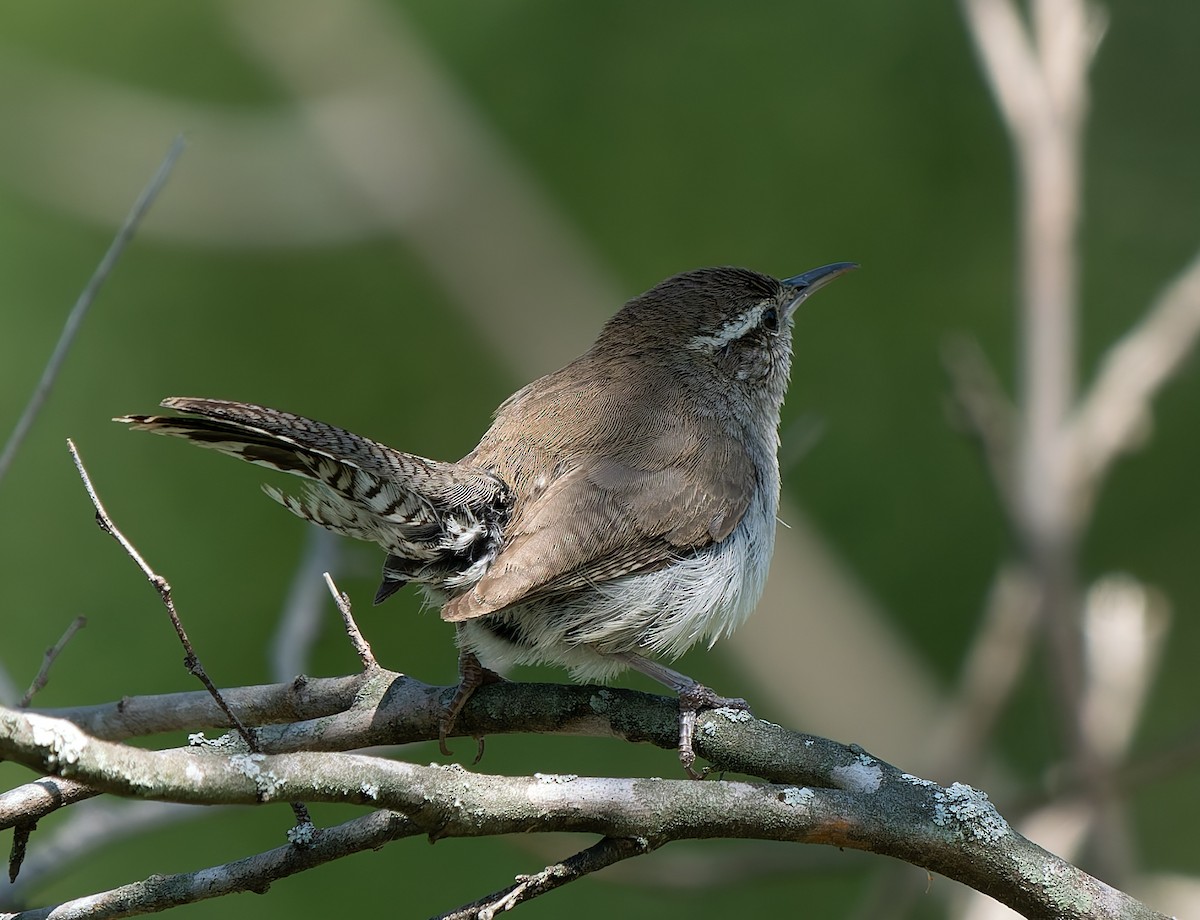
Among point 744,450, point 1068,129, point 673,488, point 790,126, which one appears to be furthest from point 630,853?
point 790,126

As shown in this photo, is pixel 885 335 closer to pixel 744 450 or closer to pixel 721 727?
pixel 744 450

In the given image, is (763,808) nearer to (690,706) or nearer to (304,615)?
(690,706)

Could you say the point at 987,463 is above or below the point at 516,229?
below

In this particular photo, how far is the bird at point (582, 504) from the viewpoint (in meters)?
2.74

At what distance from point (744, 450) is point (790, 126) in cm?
450

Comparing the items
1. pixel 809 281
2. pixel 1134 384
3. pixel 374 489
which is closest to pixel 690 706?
pixel 374 489

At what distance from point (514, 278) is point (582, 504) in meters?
4.63

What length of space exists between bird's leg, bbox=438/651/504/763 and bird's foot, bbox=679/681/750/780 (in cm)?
41

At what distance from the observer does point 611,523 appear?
3.15m

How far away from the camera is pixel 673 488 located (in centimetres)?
337

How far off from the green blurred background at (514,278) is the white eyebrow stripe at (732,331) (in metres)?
2.70

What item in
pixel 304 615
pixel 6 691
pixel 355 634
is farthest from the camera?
pixel 304 615

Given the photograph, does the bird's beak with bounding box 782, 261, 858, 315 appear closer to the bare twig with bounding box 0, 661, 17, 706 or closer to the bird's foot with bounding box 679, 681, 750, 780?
the bird's foot with bounding box 679, 681, 750, 780

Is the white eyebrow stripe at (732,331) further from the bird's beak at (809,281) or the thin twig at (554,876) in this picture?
the thin twig at (554,876)
